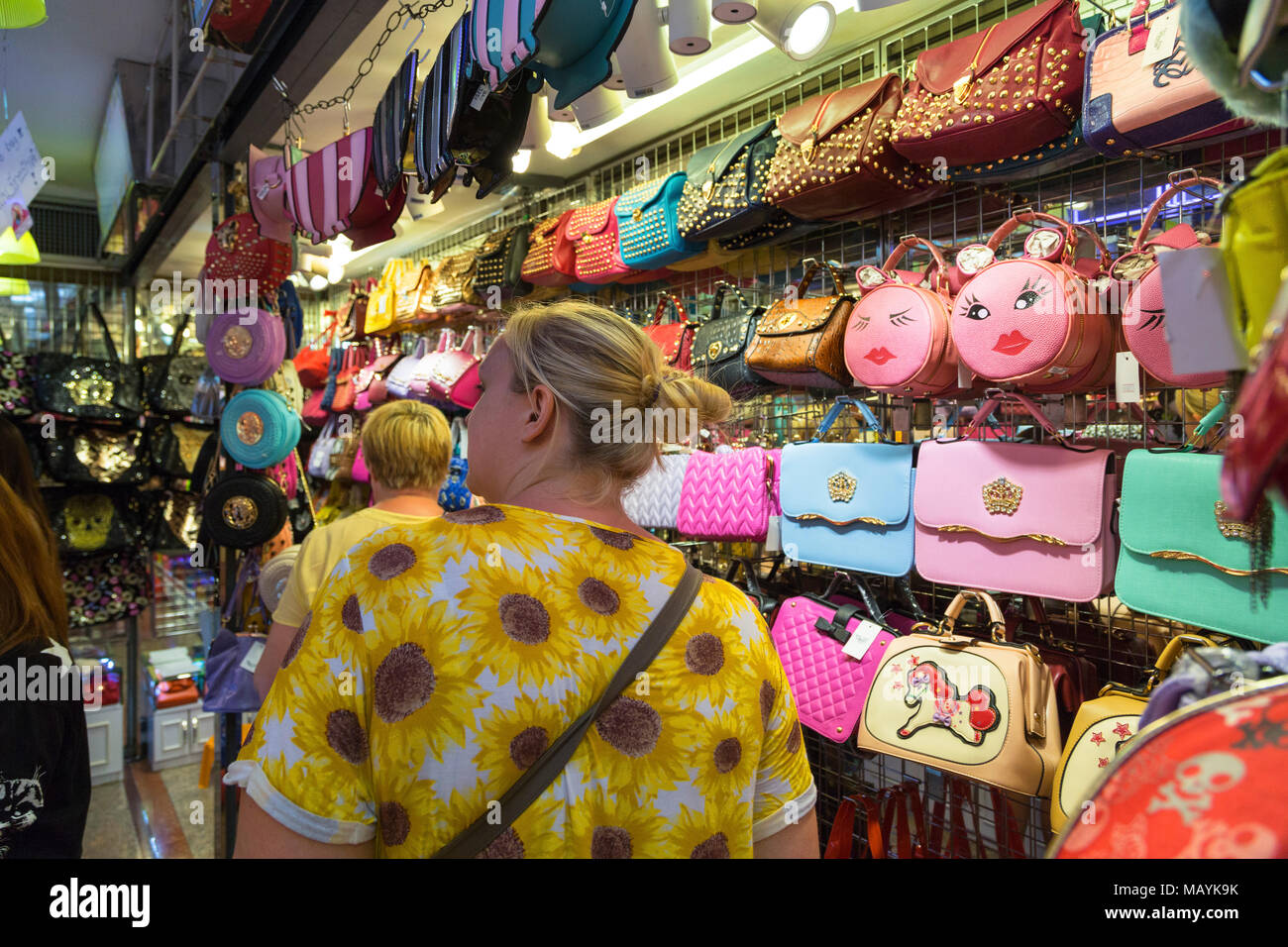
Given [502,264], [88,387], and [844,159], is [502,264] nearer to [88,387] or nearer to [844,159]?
[844,159]

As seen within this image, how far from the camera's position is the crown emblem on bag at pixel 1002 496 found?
6.20 ft

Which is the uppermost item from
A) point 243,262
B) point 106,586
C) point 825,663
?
point 243,262

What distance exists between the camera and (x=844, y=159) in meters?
2.08

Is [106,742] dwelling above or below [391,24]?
below

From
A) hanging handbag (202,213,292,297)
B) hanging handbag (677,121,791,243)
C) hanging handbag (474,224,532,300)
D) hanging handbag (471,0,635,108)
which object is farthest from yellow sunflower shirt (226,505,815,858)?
hanging handbag (202,213,292,297)

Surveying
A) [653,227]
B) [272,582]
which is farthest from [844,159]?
[272,582]

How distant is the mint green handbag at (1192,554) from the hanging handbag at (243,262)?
9.86 feet

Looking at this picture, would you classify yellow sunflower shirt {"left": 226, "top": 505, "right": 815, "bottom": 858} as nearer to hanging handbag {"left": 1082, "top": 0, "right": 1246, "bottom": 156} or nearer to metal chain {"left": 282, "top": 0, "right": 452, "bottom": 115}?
hanging handbag {"left": 1082, "top": 0, "right": 1246, "bottom": 156}

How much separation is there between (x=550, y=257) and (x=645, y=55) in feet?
3.88

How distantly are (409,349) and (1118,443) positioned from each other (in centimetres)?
426

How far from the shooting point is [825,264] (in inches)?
93.0

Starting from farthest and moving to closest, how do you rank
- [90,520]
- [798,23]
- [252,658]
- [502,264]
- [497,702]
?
[90,520]
[502,264]
[252,658]
[798,23]
[497,702]
